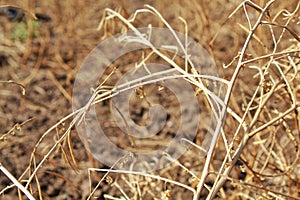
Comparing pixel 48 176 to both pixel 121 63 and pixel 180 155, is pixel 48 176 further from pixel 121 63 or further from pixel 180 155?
pixel 121 63

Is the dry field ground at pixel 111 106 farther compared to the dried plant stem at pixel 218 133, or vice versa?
the dry field ground at pixel 111 106

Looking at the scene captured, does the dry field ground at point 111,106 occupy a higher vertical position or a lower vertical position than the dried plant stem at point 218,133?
lower

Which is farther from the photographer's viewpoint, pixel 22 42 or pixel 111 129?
pixel 22 42

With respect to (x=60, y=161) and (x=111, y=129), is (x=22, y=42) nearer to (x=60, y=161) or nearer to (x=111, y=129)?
(x=111, y=129)

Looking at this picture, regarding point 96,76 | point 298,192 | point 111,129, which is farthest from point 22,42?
point 298,192

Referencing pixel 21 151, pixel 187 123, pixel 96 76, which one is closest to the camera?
pixel 21 151

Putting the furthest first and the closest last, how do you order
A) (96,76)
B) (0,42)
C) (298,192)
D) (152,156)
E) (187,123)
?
1. (0,42)
2. (96,76)
3. (187,123)
4. (152,156)
5. (298,192)

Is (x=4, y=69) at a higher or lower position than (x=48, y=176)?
higher

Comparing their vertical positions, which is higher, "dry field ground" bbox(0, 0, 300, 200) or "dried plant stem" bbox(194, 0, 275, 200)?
"dried plant stem" bbox(194, 0, 275, 200)

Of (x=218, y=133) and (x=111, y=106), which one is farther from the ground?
(x=218, y=133)

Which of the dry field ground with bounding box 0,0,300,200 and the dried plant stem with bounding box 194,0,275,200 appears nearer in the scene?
the dried plant stem with bounding box 194,0,275,200

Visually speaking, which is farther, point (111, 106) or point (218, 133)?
point (111, 106)
